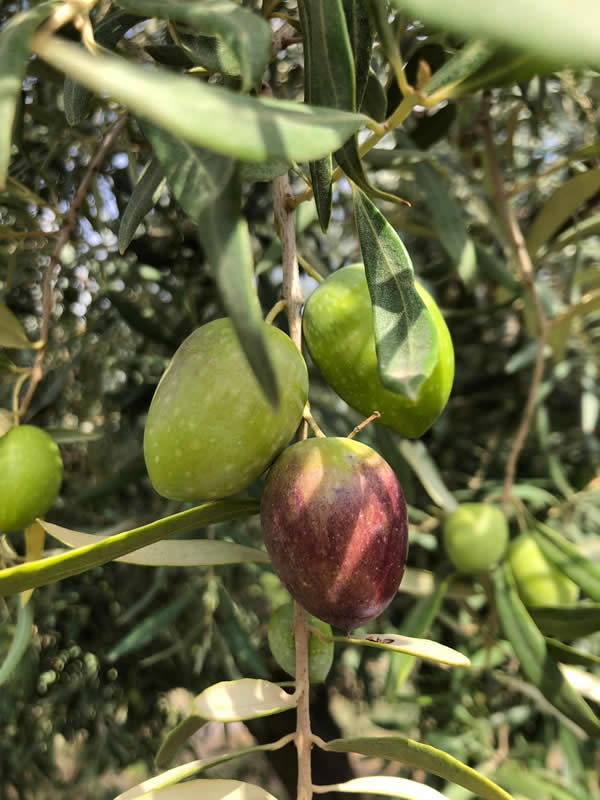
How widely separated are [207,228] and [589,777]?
142 centimetres

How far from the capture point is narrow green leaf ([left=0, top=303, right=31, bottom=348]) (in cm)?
85

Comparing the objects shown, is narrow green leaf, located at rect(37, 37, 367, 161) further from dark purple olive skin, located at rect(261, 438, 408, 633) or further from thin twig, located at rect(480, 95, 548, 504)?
thin twig, located at rect(480, 95, 548, 504)

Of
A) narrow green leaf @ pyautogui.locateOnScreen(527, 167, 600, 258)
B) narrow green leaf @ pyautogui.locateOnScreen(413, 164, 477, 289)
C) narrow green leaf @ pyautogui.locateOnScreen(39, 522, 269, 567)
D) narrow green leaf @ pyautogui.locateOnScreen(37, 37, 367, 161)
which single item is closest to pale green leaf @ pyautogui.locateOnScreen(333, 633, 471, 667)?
narrow green leaf @ pyautogui.locateOnScreen(39, 522, 269, 567)

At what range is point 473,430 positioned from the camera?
5.39 feet

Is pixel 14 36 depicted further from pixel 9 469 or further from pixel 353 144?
pixel 9 469

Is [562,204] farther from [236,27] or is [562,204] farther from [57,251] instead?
[236,27]

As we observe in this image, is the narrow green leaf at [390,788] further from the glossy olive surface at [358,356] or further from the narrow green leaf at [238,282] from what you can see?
the narrow green leaf at [238,282]

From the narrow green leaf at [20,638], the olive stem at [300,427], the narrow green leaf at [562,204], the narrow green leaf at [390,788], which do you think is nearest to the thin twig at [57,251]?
the narrow green leaf at [20,638]

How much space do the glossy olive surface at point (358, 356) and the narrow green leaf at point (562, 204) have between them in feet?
1.74

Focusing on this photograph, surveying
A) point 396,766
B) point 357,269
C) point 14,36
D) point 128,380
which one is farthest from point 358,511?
point 396,766

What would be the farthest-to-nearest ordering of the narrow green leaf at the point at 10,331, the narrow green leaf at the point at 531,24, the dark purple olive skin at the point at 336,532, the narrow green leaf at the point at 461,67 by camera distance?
the narrow green leaf at the point at 10,331 → the dark purple olive skin at the point at 336,532 → the narrow green leaf at the point at 461,67 → the narrow green leaf at the point at 531,24

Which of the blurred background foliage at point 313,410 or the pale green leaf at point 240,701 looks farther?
the blurred background foliage at point 313,410

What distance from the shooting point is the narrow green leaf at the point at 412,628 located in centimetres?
108

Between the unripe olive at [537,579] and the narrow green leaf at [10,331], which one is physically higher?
the narrow green leaf at [10,331]
